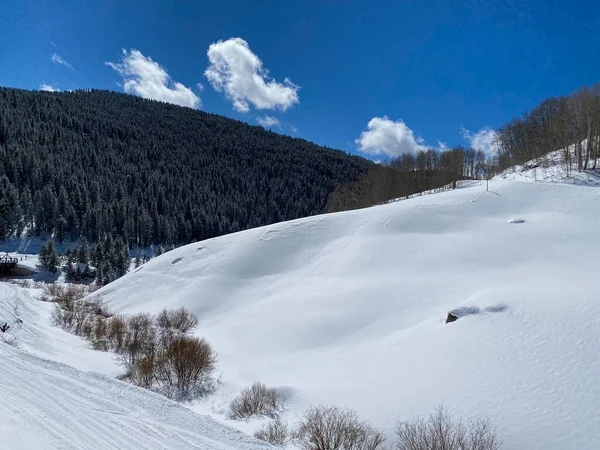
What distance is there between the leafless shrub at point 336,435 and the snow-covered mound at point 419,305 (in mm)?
864

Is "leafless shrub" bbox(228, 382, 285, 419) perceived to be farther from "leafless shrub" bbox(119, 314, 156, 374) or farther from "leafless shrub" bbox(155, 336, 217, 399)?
"leafless shrub" bbox(119, 314, 156, 374)

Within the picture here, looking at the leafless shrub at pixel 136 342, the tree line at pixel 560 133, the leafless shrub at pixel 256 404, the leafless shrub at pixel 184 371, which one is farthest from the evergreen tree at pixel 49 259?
the tree line at pixel 560 133

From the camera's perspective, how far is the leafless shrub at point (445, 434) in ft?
26.1

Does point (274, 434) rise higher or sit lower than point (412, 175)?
lower

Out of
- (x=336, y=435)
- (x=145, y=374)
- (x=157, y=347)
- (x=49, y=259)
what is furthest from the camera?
(x=49, y=259)

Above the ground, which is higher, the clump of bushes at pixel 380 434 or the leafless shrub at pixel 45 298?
the clump of bushes at pixel 380 434

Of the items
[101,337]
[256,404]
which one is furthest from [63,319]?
[256,404]

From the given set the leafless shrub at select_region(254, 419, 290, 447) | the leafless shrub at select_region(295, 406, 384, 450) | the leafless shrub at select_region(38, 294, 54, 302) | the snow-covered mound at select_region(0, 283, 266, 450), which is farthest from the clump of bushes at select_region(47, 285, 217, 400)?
the leafless shrub at select_region(295, 406, 384, 450)

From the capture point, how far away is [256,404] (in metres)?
11.7

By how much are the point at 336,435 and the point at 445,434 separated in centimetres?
285

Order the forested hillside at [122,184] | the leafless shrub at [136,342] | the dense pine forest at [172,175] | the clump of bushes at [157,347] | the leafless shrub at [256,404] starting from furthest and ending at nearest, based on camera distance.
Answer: the forested hillside at [122,184], the dense pine forest at [172,175], the leafless shrub at [136,342], the clump of bushes at [157,347], the leafless shrub at [256,404]

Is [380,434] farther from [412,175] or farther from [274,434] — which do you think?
[412,175]

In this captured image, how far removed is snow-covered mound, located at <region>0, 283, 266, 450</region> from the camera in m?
6.38

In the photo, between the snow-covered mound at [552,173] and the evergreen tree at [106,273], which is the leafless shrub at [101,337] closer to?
the evergreen tree at [106,273]
